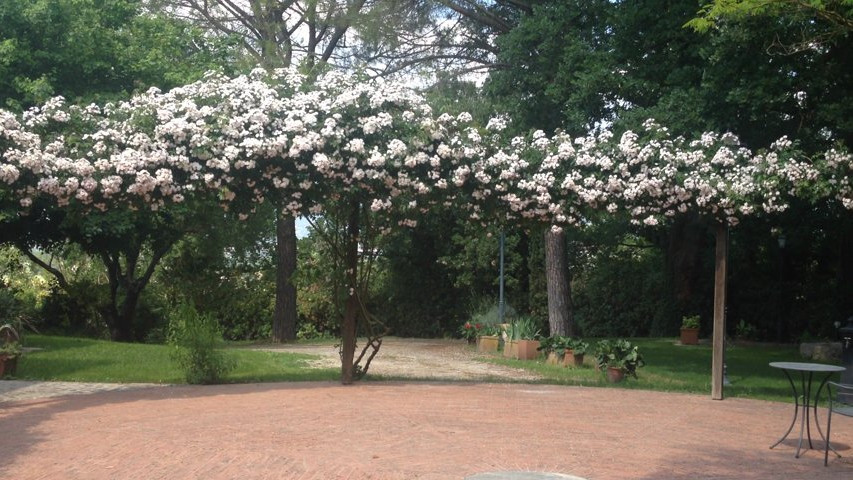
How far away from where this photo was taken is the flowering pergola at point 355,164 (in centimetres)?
1073

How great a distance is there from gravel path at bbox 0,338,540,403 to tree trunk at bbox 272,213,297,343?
3273 mm

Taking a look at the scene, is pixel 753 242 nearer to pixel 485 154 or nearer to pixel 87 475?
pixel 485 154

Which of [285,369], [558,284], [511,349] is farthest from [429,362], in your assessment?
[558,284]

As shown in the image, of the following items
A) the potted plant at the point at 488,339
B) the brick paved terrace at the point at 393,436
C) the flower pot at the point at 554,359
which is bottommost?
the brick paved terrace at the point at 393,436

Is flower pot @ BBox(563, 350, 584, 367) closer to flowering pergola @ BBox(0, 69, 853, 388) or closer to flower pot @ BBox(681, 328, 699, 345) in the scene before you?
flowering pergola @ BBox(0, 69, 853, 388)

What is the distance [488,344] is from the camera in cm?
1862

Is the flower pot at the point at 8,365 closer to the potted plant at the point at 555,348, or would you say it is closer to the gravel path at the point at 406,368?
the gravel path at the point at 406,368

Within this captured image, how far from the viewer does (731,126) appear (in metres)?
14.2

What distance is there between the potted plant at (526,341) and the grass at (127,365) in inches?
156

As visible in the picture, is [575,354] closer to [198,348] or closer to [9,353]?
[198,348]

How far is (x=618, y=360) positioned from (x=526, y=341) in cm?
363

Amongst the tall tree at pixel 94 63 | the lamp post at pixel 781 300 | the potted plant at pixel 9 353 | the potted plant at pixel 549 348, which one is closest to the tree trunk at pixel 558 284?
the potted plant at pixel 549 348

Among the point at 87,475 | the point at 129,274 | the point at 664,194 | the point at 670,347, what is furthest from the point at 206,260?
the point at 87,475

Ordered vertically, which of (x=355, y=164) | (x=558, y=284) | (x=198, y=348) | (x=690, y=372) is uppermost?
(x=355, y=164)
